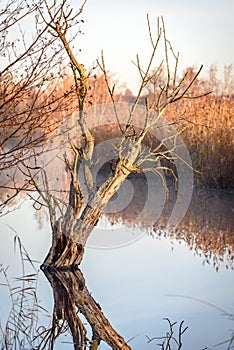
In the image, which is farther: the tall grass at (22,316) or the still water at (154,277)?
the still water at (154,277)

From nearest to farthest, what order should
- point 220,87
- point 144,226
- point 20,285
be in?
A: 1. point 20,285
2. point 144,226
3. point 220,87

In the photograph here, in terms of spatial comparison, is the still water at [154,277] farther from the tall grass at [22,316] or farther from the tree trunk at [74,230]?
the tree trunk at [74,230]

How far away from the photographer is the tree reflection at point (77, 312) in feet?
11.6

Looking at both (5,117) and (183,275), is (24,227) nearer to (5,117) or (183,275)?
(183,275)

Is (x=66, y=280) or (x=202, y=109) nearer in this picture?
(x=66, y=280)

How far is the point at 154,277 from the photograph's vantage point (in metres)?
5.06

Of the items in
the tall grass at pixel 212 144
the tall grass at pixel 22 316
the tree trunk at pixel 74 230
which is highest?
the tall grass at pixel 212 144

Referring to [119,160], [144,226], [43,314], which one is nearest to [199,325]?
[43,314]

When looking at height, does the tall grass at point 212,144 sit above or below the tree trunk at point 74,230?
above

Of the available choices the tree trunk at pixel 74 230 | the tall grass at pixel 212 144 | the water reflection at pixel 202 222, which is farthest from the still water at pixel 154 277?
the tall grass at pixel 212 144

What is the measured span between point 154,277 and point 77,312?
109 cm

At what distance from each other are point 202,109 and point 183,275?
660 centimetres

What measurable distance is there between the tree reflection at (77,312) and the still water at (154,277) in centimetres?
4

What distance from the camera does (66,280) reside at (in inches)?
191
